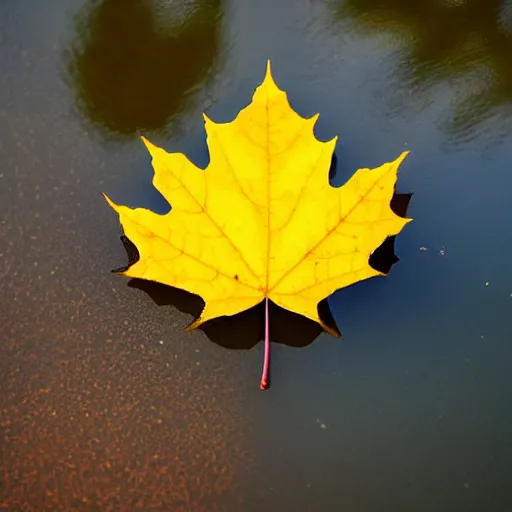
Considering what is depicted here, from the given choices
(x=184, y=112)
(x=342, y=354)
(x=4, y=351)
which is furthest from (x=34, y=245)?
(x=342, y=354)

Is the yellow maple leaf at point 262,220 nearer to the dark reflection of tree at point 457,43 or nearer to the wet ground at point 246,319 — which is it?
the wet ground at point 246,319

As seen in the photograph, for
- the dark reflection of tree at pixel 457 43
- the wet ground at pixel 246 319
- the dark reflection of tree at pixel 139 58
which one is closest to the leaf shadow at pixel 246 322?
the wet ground at pixel 246 319

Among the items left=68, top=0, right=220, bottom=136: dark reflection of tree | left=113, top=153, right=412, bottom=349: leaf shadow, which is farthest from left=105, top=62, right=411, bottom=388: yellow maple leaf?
left=68, top=0, right=220, bottom=136: dark reflection of tree

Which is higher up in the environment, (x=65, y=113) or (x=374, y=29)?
(x=65, y=113)

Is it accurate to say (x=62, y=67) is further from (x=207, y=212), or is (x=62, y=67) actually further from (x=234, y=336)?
(x=234, y=336)

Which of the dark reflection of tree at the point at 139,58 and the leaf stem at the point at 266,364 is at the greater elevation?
the dark reflection of tree at the point at 139,58

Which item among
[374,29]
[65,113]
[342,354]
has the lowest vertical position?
[342,354]

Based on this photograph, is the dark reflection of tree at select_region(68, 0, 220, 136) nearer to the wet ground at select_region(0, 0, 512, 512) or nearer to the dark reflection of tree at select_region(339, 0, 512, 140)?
the wet ground at select_region(0, 0, 512, 512)

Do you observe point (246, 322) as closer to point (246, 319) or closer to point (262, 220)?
point (246, 319)
